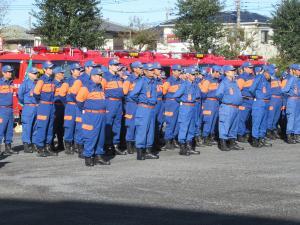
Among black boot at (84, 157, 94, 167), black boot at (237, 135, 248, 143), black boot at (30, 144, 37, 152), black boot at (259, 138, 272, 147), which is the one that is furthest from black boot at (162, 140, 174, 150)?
black boot at (84, 157, 94, 167)

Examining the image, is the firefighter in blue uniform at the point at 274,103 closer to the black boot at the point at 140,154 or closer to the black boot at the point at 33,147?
the black boot at the point at 140,154

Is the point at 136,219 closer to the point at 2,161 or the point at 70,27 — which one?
the point at 2,161

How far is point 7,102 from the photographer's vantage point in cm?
1477

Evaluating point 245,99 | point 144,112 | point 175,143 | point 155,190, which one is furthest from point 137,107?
point 245,99

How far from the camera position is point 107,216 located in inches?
339

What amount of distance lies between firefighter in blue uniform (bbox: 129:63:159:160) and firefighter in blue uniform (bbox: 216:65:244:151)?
216cm

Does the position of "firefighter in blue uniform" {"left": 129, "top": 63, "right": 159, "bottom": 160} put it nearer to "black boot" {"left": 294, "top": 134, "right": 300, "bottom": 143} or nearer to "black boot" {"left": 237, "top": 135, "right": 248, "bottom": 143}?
"black boot" {"left": 237, "top": 135, "right": 248, "bottom": 143}

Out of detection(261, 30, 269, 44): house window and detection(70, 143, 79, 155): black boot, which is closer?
detection(70, 143, 79, 155): black boot

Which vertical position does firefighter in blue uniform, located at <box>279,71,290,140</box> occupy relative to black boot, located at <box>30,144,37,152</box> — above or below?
above

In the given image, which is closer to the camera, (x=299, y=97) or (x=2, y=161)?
(x=2, y=161)

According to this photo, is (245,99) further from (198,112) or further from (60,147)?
(60,147)

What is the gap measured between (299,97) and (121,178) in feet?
23.4

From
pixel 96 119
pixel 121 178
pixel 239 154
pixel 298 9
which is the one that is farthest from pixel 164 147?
pixel 298 9

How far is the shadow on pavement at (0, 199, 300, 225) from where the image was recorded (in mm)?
8281
